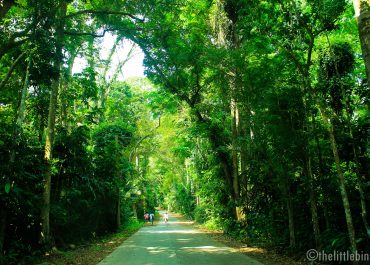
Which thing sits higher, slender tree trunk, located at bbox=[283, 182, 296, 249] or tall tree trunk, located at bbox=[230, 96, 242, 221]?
tall tree trunk, located at bbox=[230, 96, 242, 221]

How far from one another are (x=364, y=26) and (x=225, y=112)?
14474 mm

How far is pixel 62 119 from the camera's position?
1472 cm

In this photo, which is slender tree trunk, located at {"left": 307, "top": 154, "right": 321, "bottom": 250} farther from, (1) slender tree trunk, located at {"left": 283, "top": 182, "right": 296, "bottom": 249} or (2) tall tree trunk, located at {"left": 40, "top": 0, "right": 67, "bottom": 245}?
(2) tall tree trunk, located at {"left": 40, "top": 0, "right": 67, "bottom": 245}

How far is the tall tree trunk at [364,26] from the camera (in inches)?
176

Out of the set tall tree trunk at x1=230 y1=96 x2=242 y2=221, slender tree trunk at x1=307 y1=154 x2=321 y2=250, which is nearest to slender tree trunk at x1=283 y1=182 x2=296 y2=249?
slender tree trunk at x1=307 y1=154 x2=321 y2=250

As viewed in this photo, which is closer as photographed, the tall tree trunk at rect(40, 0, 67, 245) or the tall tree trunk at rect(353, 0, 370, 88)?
the tall tree trunk at rect(353, 0, 370, 88)

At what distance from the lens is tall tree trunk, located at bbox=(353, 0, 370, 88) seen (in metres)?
4.46

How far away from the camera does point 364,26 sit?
15.3ft

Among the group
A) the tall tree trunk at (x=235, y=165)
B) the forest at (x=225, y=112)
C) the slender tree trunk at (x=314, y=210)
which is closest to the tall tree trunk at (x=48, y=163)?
the forest at (x=225, y=112)

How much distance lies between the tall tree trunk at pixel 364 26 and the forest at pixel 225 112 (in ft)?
0.06

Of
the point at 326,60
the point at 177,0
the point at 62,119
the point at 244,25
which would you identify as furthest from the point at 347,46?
the point at 62,119

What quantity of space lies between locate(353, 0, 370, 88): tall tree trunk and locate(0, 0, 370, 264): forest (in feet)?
0.06

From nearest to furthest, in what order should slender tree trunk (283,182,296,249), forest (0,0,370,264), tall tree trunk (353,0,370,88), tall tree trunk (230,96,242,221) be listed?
tall tree trunk (353,0,370,88)
forest (0,0,370,264)
slender tree trunk (283,182,296,249)
tall tree trunk (230,96,242,221)

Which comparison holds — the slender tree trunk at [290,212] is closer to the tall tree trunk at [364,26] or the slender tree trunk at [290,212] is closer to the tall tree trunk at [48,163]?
the tall tree trunk at [364,26]
